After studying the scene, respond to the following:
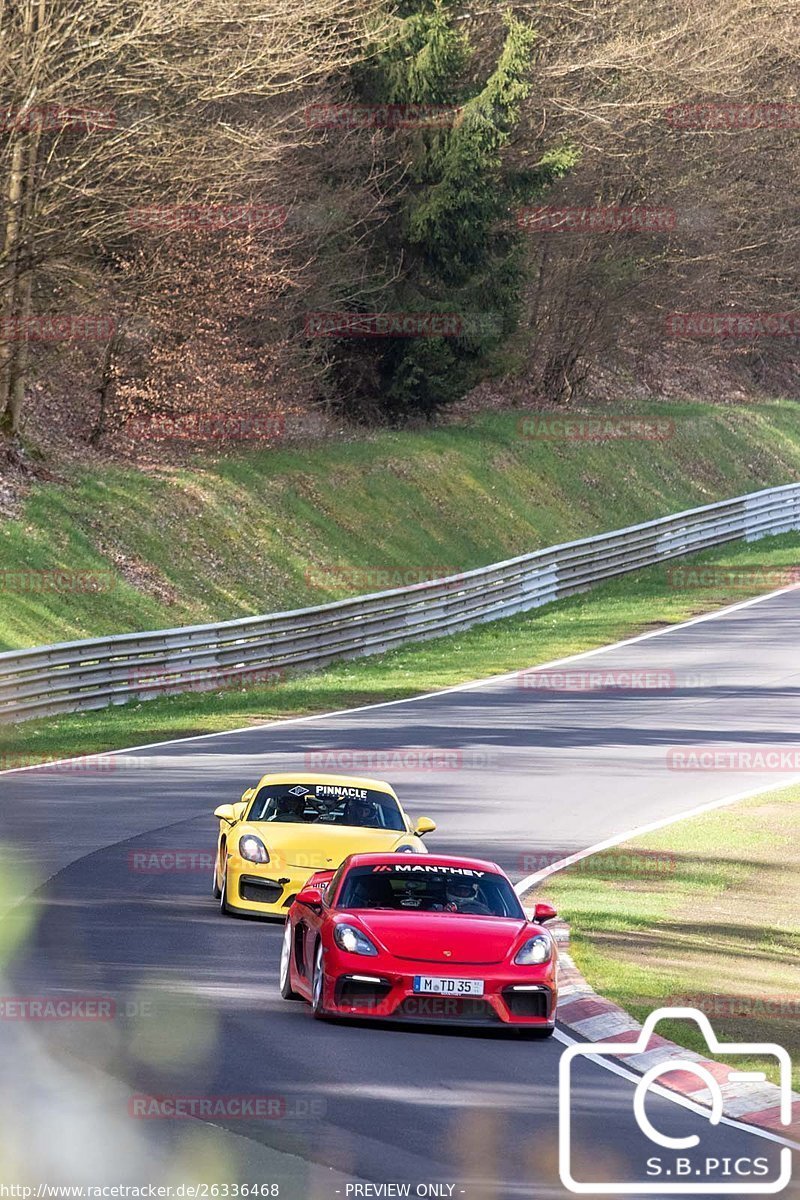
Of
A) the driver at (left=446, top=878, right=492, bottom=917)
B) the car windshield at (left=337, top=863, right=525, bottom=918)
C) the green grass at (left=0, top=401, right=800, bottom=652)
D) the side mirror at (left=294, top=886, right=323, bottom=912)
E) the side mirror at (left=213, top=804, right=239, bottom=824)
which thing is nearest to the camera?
the side mirror at (left=294, top=886, right=323, bottom=912)

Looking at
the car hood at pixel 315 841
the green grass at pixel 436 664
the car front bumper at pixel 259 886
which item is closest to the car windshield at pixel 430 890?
the car hood at pixel 315 841

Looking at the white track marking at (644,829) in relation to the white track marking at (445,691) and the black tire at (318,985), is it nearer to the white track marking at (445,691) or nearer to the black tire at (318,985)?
the black tire at (318,985)

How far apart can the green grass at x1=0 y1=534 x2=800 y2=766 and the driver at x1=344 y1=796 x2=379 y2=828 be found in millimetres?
9677

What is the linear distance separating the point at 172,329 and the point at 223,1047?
33.5m

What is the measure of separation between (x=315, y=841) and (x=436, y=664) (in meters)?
22.0

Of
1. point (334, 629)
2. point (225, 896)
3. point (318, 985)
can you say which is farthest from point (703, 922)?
point (334, 629)

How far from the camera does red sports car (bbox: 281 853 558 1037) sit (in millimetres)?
12250

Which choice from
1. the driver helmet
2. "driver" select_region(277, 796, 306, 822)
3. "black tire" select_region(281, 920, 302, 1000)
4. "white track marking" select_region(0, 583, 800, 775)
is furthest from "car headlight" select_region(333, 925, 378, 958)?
"white track marking" select_region(0, 583, 800, 775)

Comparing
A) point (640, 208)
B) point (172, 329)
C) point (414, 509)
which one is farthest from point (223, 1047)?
point (640, 208)

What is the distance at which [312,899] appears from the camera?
1324 cm

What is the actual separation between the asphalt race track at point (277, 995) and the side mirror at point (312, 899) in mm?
648

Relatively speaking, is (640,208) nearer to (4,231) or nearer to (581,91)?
(581,91)

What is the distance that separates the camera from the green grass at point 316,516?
36500 millimetres

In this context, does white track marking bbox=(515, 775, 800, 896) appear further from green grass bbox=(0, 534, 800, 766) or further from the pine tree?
the pine tree
